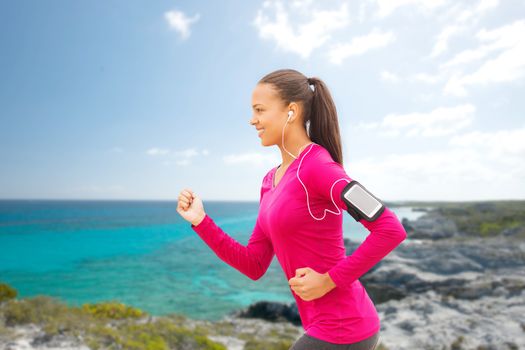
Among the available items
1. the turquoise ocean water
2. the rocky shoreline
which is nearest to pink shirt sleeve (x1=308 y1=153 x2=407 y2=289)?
the rocky shoreline

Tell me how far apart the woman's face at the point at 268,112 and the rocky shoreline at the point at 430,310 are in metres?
7.28

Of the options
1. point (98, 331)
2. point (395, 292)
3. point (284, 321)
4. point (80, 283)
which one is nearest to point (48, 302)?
point (98, 331)

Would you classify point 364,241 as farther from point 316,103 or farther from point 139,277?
point 139,277

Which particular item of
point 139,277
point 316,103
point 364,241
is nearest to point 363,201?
point 364,241

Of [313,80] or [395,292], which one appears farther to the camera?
[395,292]

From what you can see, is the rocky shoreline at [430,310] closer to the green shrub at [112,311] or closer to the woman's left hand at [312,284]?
the green shrub at [112,311]

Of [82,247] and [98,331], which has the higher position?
[98,331]

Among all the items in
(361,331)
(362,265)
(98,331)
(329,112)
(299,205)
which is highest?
(329,112)

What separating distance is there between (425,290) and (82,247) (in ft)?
149

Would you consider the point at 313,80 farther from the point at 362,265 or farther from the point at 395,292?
the point at 395,292

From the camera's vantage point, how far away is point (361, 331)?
175cm

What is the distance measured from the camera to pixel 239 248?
2180 mm

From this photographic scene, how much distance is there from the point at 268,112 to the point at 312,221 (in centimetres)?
61

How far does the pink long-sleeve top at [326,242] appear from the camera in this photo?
5.34ft
